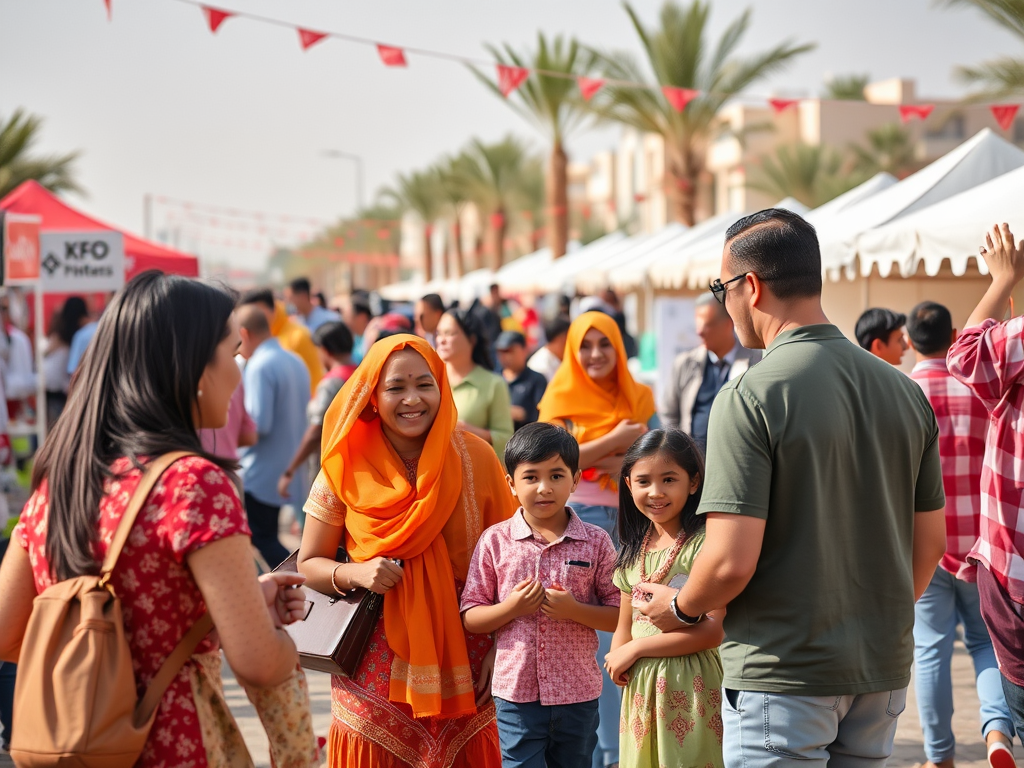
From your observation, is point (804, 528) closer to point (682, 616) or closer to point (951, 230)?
point (682, 616)

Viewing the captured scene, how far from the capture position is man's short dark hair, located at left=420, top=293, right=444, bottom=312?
23.6ft

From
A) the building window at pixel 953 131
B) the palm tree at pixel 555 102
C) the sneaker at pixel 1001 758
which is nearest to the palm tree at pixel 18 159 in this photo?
the palm tree at pixel 555 102

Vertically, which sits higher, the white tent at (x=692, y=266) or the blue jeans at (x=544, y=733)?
the white tent at (x=692, y=266)

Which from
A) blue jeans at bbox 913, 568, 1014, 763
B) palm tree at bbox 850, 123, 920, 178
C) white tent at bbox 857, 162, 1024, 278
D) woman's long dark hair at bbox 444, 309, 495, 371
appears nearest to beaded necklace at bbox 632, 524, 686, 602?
blue jeans at bbox 913, 568, 1014, 763

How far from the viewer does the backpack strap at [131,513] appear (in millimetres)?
1952

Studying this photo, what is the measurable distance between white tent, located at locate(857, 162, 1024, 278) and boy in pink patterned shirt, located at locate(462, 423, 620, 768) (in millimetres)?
3677

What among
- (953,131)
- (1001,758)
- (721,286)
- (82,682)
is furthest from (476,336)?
(953,131)

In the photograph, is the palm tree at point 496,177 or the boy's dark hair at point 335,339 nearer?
the boy's dark hair at point 335,339

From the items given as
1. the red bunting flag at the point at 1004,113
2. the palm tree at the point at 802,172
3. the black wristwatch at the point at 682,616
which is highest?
the palm tree at the point at 802,172

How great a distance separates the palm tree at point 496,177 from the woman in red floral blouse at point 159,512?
34764 mm

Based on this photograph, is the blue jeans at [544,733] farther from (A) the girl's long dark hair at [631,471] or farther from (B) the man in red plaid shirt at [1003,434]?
(B) the man in red plaid shirt at [1003,434]

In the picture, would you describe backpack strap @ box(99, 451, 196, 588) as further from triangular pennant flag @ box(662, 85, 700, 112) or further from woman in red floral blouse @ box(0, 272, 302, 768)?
triangular pennant flag @ box(662, 85, 700, 112)

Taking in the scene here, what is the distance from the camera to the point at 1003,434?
10.9ft

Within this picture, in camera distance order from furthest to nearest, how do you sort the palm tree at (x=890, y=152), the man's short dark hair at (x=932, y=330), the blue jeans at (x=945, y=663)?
the palm tree at (x=890, y=152) < the man's short dark hair at (x=932, y=330) < the blue jeans at (x=945, y=663)
